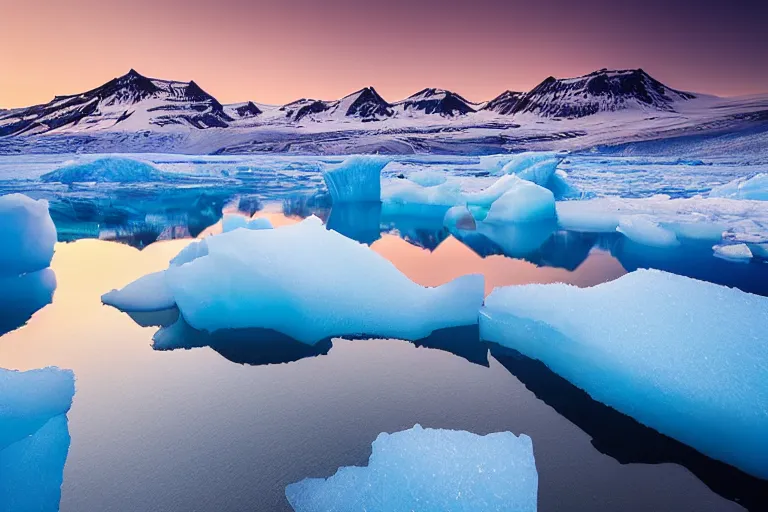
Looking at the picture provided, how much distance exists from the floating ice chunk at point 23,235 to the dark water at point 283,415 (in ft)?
3.36

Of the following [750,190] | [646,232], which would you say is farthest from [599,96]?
[646,232]

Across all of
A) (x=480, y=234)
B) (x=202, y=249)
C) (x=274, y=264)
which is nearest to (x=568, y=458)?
(x=274, y=264)

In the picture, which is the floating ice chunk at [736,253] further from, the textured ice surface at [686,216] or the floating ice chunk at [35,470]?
the floating ice chunk at [35,470]

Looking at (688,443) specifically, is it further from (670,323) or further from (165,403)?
(165,403)

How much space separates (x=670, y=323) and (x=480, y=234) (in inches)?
190

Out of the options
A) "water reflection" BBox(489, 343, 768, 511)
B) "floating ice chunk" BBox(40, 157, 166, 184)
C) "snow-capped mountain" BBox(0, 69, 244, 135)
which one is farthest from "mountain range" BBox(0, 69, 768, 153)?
"water reflection" BBox(489, 343, 768, 511)

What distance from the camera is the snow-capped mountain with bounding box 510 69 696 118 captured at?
74062mm

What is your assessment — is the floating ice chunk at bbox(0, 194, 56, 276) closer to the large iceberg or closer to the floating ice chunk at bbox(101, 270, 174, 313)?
the floating ice chunk at bbox(101, 270, 174, 313)

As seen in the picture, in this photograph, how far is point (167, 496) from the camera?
1537 millimetres

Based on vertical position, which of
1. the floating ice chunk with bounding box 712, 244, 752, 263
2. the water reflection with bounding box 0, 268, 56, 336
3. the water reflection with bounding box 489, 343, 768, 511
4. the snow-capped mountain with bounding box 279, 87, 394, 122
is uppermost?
the snow-capped mountain with bounding box 279, 87, 394, 122

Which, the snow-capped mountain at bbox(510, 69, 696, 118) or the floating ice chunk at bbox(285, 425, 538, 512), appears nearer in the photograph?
the floating ice chunk at bbox(285, 425, 538, 512)

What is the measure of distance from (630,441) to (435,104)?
315 feet

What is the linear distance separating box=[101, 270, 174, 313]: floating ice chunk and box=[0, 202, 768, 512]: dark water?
0.09 m

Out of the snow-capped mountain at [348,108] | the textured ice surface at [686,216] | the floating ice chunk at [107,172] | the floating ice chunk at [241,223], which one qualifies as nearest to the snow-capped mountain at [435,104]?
the snow-capped mountain at [348,108]
